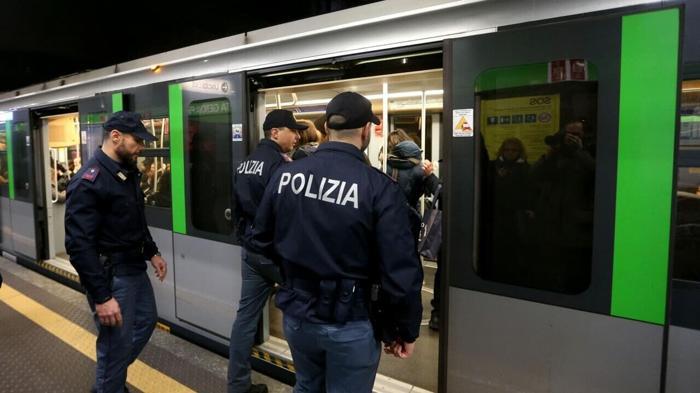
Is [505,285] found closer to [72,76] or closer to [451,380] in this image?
[451,380]

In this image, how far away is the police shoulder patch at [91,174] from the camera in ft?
7.30

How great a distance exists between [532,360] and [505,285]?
0.35 metres

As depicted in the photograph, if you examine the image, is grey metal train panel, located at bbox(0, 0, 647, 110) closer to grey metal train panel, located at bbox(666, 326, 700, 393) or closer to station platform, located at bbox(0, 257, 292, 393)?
grey metal train panel, located at bbox(666, 326, 700, 393)

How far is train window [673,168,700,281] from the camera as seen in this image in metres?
1.59

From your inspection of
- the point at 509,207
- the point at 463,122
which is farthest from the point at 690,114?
the point at 463,122

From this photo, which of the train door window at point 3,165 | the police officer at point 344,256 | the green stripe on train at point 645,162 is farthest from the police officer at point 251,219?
the train door window at point 3,165

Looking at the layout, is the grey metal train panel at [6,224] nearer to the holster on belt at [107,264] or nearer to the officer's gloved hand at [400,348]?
the holster on belt at [107,264]

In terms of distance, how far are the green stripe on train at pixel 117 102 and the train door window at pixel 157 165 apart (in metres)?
0.34

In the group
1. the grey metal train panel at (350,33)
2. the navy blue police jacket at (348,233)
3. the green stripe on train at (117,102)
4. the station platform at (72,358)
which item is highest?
the grey metal train panel at (350,33)

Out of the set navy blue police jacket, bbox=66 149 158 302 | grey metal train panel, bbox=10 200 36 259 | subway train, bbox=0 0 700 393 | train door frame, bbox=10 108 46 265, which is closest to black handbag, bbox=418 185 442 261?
subway train, bbox=0 0 700 393

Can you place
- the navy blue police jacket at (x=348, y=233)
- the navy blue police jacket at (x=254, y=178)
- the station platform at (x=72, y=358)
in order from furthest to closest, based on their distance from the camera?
1. the station platform at (x=72, y=358)
2. the navy blue police jacket at (x=254, y=178)
3. the navy blue police jacket at (x=348, y=233)

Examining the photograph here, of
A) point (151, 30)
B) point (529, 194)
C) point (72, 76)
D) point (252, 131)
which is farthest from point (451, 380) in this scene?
point (151, 30)

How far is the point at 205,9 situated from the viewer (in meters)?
5.74

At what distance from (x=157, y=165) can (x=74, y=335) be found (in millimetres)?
1648
